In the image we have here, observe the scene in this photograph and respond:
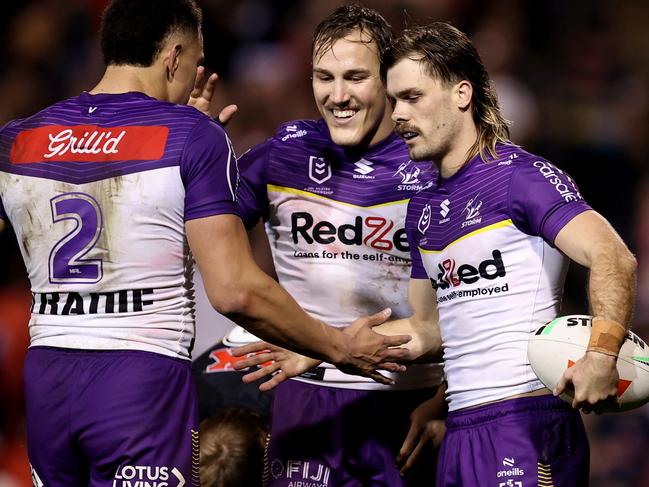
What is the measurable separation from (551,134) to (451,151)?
589 centimetres

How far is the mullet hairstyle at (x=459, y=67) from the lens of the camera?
445 centimetres

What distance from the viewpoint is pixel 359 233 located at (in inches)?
195

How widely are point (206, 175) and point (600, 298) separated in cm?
141

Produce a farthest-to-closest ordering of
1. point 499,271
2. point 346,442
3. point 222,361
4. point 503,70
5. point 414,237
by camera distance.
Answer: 1. point 503,70
2. point 222,361
3. point 346,442
4. point 414,237
5. point 499,271

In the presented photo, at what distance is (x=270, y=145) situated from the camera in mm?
5156

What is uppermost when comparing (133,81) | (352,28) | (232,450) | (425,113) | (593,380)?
(352,28)

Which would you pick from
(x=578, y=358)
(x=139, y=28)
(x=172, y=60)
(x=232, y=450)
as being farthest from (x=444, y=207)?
(x=232, y=450)

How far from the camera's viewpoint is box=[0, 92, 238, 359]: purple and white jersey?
3928 millimetres

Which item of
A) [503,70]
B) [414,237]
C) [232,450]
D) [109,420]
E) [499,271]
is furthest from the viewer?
[503,70]

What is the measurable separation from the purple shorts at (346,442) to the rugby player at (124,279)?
92 centimetres

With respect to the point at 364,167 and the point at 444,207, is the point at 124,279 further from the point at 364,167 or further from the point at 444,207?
the point at 364,167

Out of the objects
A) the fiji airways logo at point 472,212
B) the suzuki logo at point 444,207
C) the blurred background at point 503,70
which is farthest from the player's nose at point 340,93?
the blurred background at point 503,70

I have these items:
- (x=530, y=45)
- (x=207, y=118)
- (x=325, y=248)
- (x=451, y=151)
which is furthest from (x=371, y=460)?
(x=530, y=45)

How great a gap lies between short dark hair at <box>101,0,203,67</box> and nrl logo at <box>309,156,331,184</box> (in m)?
1.04
